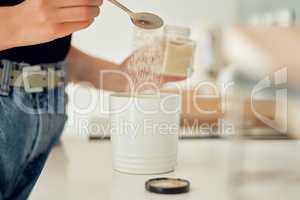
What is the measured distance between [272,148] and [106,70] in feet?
1.19

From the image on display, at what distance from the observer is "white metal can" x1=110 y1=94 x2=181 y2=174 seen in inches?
27.5

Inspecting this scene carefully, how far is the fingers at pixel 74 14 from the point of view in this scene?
22.6 inches

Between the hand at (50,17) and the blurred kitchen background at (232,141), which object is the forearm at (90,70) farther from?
the hand at (50,17)

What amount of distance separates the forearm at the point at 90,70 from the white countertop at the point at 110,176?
14 cm

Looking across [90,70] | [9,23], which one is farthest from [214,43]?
[9,23]

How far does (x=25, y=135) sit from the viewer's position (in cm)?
73

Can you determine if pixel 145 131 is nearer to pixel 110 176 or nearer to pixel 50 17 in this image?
pixel 110 176

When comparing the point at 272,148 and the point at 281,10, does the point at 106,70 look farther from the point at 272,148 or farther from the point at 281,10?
the point at 281,10

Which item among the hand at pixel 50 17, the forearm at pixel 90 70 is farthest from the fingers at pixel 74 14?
the forearm at pixel 90 70

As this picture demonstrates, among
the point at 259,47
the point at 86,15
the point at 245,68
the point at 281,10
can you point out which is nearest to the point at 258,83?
the point at 245,68

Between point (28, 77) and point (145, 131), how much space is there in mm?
203

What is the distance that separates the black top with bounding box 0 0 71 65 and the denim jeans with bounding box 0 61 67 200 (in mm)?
50

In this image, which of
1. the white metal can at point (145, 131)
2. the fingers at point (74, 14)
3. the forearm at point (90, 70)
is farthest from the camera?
the forearm at point (90, 70)

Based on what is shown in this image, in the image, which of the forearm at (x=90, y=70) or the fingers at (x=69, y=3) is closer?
the fingers at (x=69, y=3)
